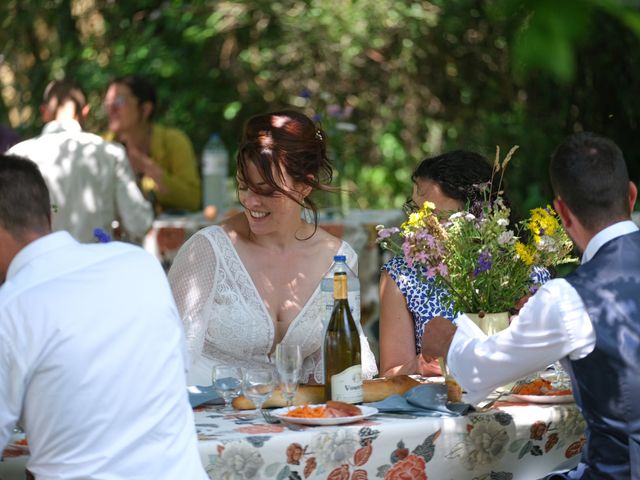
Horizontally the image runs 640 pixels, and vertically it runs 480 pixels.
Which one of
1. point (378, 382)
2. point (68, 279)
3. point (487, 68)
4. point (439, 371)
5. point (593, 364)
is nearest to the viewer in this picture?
point (68, 279)

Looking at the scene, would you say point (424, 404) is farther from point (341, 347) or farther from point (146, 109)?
point (146, 109)

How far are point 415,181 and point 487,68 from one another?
637 cm

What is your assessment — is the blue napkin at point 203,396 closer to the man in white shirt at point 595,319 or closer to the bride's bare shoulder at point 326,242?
the man in white shirt at point 595,319

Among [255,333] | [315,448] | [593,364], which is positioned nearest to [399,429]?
[315,448]

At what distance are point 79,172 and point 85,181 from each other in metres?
0.06

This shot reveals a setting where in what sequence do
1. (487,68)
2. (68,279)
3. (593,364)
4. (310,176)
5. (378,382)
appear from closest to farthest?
(68,279) → (593,364) → (378,382) → (310,176) → (487,68)

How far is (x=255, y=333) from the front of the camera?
3256 mm

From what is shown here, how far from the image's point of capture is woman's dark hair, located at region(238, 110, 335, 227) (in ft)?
10.8

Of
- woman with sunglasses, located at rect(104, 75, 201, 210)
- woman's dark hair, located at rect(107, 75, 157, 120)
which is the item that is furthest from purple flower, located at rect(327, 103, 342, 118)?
woman's dark hair, located at rect(107, 75, 157, 120)

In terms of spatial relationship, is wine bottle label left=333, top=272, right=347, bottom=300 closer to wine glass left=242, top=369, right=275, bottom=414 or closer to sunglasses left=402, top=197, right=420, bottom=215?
wine glass left=242, top=369, right=275, bottom=414

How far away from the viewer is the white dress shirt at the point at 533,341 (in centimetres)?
232

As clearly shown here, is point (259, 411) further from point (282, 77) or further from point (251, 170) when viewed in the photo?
point (282, 77)

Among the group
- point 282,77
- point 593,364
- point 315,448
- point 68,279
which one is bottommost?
point 315,448

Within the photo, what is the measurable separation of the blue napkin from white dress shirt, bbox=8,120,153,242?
2.74 meters
